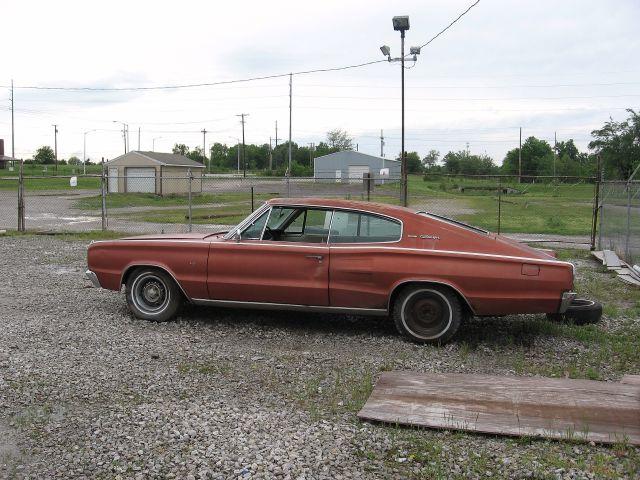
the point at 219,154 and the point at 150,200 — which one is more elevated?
the point at 219,154

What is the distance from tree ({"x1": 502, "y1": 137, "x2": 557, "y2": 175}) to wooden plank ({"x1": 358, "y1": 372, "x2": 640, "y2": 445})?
240 ft

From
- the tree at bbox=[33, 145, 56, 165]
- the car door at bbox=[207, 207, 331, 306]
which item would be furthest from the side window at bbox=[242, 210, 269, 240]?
the tree at bbox=[33, 145, 56, 165]

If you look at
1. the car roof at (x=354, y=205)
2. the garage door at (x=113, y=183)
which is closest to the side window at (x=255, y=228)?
the car roof at (x=354, y=205)

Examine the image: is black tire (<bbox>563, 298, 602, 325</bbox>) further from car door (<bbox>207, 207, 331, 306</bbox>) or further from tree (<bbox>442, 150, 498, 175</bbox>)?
tree (<bbox>442, 150, 498, 175</bbox>)

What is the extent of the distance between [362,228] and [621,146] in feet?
208

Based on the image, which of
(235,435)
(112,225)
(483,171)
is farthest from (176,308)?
(483,171)

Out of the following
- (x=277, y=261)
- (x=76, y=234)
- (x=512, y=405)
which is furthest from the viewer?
(x=76, y=234)

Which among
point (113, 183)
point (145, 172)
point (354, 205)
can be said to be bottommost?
point (354, 205)

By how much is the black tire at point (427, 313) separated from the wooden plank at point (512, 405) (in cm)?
114

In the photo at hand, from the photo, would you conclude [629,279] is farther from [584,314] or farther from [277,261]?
[277,261]

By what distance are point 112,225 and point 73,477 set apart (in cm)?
1709

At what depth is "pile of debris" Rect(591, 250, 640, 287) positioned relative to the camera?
32.5 feet

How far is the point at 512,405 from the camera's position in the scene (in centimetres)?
430

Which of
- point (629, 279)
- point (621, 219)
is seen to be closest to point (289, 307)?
point (629, 279)
